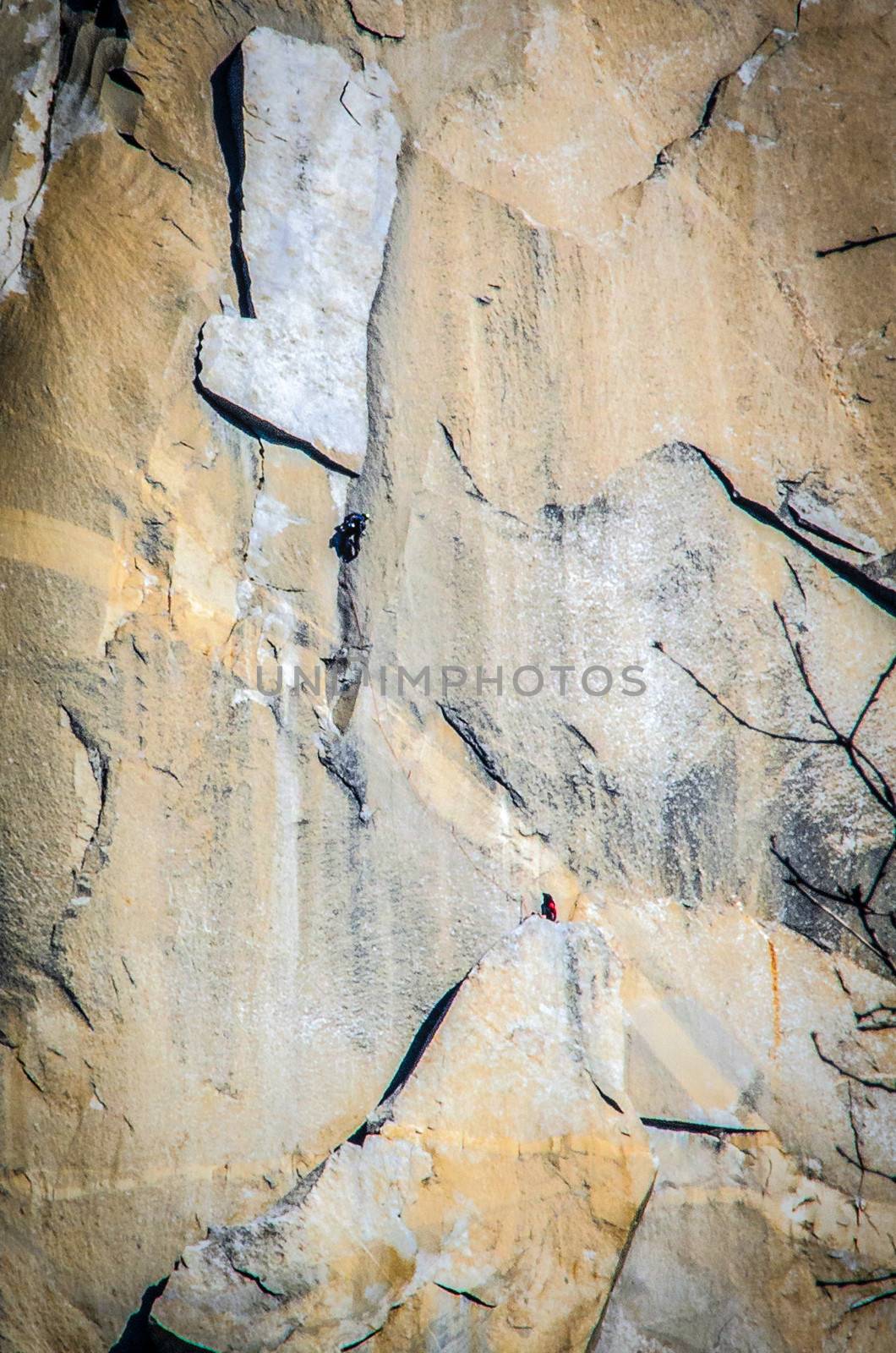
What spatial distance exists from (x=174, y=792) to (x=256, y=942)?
0.51 m

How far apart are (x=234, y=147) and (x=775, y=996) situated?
3.19 m

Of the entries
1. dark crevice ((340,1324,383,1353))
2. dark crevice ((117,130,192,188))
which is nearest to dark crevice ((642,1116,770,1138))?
dark crevice ((340,1324,383,1353))

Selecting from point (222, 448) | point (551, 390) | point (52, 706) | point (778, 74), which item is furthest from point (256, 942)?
point (778, 74)

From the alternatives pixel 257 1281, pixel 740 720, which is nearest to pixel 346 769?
pixel 740 720

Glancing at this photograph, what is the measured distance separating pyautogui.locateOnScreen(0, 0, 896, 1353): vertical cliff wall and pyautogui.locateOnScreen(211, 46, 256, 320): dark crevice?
13 millimetres

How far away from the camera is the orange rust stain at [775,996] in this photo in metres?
3.67

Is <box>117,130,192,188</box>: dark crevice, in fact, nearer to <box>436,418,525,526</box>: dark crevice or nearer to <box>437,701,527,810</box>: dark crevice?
<box>436,418,525,526</box>: dark crevice

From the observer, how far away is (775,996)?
3.69 metres

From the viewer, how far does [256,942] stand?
3467mm

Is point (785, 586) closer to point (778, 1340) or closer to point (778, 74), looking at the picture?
point (778, 74)

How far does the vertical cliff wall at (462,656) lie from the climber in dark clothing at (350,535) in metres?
0.05

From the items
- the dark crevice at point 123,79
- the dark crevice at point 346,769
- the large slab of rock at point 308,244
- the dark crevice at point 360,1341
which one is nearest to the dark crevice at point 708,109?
the large slab of rock at point 308,244

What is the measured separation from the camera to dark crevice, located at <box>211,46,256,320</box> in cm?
360

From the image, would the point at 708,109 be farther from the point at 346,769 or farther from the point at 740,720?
the point at 346,769
